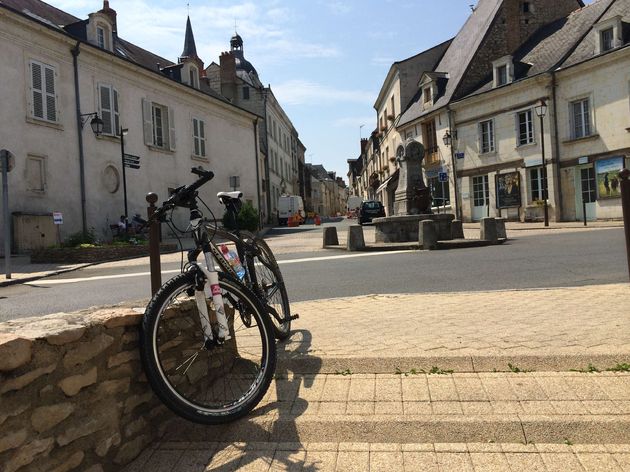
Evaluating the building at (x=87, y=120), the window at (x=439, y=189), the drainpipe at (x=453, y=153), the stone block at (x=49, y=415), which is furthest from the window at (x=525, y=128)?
the stone block at (x=49, y=415)

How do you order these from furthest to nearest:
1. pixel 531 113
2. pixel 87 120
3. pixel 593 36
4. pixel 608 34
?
pixel 531 113
pixel 593 36
pixel 608 34
pixel 87 120

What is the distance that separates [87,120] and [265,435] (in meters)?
20.9

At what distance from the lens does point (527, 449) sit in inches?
103

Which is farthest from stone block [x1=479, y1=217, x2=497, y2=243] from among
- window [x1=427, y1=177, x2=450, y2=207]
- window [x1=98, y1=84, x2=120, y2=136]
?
window [x1=427, y1=177, x2=450, y2=207]

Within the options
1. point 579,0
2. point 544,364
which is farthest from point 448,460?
point 579,0

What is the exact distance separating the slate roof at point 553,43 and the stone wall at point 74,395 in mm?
27019

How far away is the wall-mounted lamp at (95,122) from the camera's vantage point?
19.8 meters

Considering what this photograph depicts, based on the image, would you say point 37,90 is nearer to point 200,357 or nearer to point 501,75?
point 200,357

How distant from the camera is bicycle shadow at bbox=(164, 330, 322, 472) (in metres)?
2.63

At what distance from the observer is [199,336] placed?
3193mm

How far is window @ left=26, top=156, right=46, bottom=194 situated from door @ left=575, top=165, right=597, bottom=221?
2237 centimetres

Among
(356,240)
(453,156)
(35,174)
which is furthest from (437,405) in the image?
(453,156)

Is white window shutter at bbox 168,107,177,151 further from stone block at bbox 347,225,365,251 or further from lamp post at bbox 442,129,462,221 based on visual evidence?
stone block at bbox 347,225,365,251

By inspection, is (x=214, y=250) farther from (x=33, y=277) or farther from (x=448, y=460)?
(x=33, y=277)
